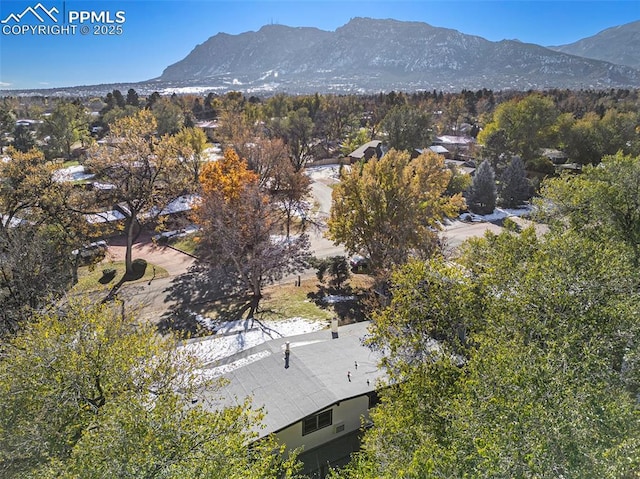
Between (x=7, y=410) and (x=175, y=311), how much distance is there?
1610 cm

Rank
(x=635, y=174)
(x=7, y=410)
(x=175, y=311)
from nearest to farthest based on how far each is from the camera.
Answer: (x=7, y=410) < (x=635, y=174) < (x=175, y=311)

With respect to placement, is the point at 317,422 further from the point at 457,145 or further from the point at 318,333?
the point at 457,145

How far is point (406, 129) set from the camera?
64.1m

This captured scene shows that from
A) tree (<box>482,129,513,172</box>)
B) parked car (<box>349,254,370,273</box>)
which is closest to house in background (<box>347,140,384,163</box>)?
tree (<box>482,129,513,172</box>)

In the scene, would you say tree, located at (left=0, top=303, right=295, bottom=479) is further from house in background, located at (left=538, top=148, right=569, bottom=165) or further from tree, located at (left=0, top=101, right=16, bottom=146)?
tree, located at (left=0, top=101, right=16, bottom=146)

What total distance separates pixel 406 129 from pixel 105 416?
6245 centimetres

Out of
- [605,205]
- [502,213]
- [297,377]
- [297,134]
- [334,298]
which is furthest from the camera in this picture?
[297,134]

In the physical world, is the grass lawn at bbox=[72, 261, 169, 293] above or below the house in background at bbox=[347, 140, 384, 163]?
below

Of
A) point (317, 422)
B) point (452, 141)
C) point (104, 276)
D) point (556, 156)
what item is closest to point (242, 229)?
point (104, 276)

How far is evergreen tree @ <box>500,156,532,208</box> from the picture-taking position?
5084 cm

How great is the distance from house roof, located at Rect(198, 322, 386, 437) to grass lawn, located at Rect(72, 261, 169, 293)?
1787cm

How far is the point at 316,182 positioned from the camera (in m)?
63.3

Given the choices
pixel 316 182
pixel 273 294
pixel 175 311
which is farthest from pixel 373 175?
pixel 316 182

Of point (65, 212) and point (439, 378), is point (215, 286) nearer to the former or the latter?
point (65, 212)
